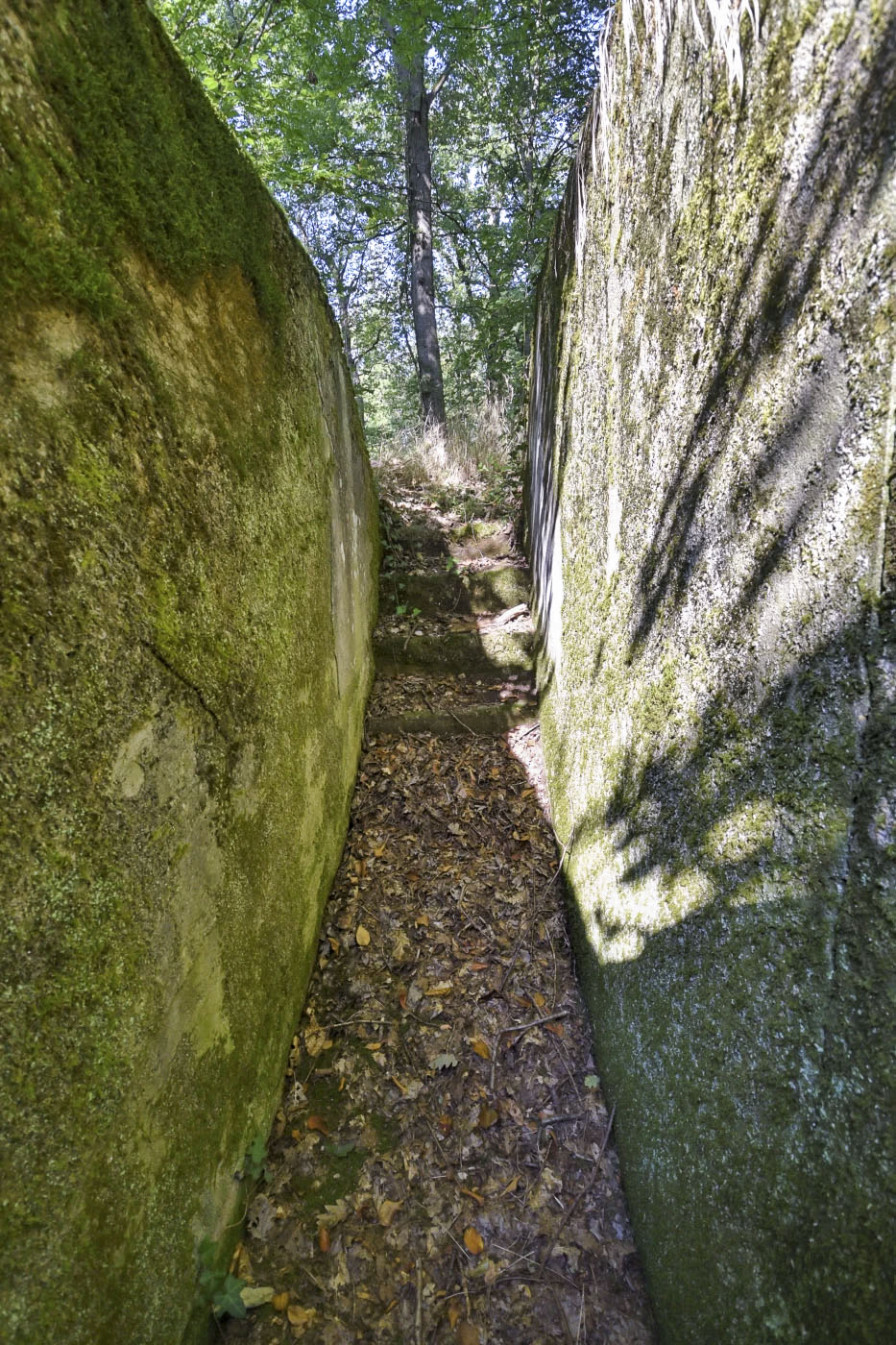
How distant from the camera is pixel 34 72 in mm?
1096

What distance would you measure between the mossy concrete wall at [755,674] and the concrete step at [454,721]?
5.50ft

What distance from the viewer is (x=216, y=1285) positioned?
1779mm

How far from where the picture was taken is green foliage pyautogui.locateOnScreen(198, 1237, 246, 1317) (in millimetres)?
1729

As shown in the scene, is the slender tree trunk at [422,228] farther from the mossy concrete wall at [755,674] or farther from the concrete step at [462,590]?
the mossy concrete wall at [755,674]

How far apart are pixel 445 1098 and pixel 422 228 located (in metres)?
9.85

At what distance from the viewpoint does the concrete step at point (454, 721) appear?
4.00m

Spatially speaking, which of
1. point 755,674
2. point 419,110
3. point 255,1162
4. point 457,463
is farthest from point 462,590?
point 419,110

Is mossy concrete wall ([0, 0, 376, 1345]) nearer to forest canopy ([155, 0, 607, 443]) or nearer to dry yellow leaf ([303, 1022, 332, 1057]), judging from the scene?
dry yellow leaf ([303, 1022, 332, 1057])

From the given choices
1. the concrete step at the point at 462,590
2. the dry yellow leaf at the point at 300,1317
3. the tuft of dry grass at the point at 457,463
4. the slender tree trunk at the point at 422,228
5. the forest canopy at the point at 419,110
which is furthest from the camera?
the slender tree trunk at the point at 422,228

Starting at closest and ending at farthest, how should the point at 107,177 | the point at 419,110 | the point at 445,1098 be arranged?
the point at 107,177 < the point at 445,1098 < the point at 419,110

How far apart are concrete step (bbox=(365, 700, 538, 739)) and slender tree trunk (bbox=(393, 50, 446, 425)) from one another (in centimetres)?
A: 567

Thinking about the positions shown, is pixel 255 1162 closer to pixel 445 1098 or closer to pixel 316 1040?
pixel 316 1040

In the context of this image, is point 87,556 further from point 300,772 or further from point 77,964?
point 300,772

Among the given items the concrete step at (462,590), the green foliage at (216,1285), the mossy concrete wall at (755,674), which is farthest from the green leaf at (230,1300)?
the concrete step at (462,590)
